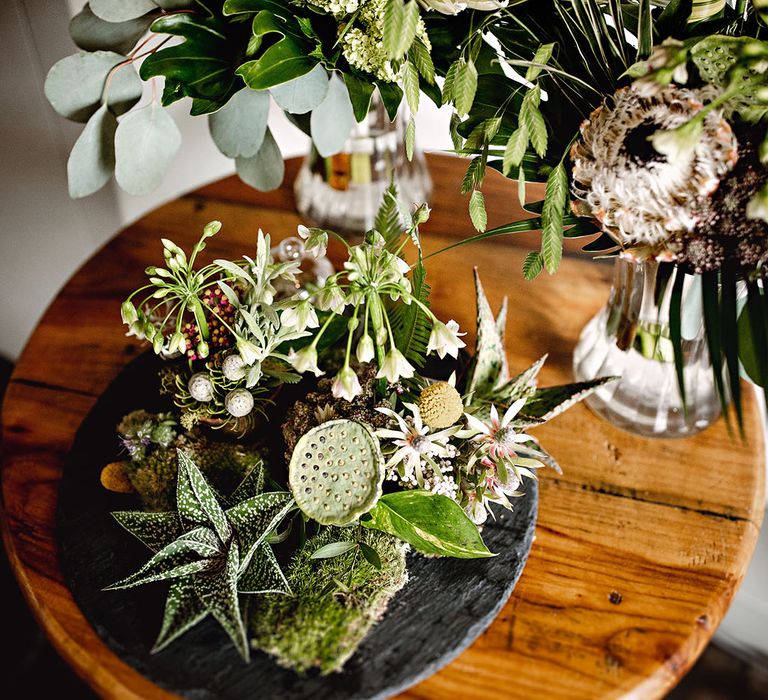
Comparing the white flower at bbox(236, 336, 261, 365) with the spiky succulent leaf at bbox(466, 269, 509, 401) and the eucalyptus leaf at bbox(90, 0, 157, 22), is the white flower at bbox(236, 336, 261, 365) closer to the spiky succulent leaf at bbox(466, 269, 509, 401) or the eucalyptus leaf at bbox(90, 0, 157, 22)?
the spiky succulent leaf at bbox(466, 269, 509, 401)

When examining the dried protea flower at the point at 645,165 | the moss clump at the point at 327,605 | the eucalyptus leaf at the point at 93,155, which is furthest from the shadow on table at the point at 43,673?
the dried protea flower at the point at 645,165

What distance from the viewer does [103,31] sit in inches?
28.1

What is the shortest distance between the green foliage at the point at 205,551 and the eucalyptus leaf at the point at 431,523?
0.09 metres

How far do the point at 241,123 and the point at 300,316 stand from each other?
11.8 inches

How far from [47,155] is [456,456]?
2.92 feet

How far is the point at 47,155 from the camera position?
1119mm

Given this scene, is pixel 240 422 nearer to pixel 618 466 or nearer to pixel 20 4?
pixel 618 466

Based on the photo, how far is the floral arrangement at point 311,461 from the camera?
55cm

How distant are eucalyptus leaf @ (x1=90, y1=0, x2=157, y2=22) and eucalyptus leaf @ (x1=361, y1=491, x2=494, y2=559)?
51 cm

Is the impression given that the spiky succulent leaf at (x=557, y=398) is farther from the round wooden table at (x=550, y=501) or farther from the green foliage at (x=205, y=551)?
the green foliage at (x=205, y=551)

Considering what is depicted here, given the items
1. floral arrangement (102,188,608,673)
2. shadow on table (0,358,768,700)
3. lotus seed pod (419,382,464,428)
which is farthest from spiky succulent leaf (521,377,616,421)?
shadow on table (0,358,768,700)

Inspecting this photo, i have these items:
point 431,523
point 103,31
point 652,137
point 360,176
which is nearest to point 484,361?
point 431,523

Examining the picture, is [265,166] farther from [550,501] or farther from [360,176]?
[550,501]

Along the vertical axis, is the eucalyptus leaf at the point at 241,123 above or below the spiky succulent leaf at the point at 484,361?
above
